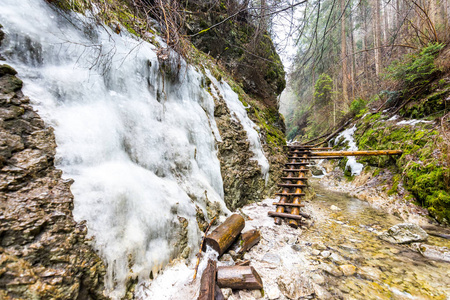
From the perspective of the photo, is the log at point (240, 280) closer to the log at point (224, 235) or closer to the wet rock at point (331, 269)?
the log at point (224, 235)

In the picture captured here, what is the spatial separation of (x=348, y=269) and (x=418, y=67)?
704 centimetres

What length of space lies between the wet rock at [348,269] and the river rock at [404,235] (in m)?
1.25

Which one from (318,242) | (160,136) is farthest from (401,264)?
(160,136)

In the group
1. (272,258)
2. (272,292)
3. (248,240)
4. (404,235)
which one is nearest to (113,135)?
(248,240)

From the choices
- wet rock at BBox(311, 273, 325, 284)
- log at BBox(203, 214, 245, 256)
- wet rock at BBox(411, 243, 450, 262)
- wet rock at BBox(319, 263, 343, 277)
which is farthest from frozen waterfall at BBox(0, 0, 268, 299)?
wet rock at BBox(411, 243, 450, 262)

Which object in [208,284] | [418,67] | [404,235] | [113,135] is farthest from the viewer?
[418,67]

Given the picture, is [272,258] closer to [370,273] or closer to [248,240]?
[248,240]

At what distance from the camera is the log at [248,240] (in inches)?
99.1

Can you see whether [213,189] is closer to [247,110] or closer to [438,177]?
[247,110]

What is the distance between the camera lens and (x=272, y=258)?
2.48 meters

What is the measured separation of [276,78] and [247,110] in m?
4.44

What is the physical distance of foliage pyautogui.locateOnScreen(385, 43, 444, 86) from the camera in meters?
5.30

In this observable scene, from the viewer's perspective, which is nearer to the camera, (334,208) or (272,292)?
(272,292)

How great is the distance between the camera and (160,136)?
275 cm
